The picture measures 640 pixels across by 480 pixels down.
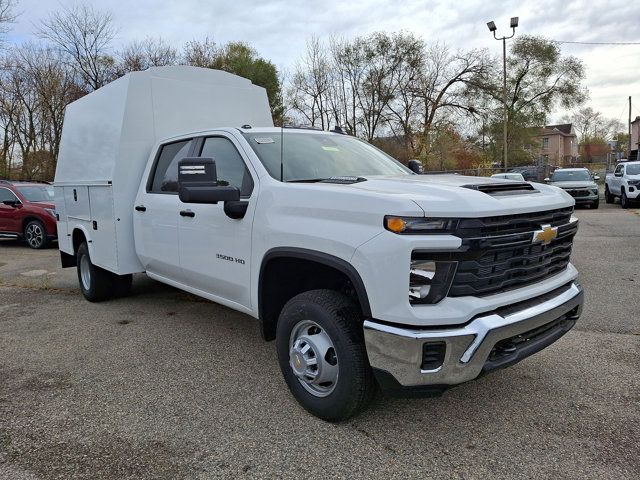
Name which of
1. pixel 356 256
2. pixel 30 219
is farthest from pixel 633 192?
pixel 30 219

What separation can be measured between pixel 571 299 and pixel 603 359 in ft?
4.13

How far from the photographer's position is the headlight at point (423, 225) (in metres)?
Answer: 2.48

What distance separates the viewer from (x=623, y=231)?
37.4ft

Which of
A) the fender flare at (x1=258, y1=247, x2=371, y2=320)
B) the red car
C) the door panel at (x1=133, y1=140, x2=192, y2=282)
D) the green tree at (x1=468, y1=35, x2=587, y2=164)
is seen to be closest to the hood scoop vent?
the fender flare at (x1=258, y1=247, x2=371, y2=320)

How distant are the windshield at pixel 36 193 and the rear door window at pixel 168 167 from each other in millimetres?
→ 9281

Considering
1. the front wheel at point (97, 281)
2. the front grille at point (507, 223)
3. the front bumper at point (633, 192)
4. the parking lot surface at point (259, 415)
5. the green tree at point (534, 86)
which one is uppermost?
the green tree at point (534, 86)

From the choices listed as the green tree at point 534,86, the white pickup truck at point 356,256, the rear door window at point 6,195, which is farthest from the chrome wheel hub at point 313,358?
the green tree at point 534,86

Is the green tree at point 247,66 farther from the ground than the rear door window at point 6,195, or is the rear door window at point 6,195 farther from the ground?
the green tree at point 247,66

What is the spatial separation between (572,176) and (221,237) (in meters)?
19.1

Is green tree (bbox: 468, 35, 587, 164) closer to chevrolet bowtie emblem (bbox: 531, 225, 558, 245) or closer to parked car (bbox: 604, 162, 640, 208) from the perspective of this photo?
parked car (bbox: 604, 162, 640, 208)

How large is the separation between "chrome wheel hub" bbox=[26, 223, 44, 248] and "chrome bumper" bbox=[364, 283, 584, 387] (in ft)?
38.6

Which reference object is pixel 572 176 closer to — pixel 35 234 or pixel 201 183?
pixel 35 234

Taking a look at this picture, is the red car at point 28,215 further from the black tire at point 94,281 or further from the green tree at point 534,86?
the green tree at point 534,86

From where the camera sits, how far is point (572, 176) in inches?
766
